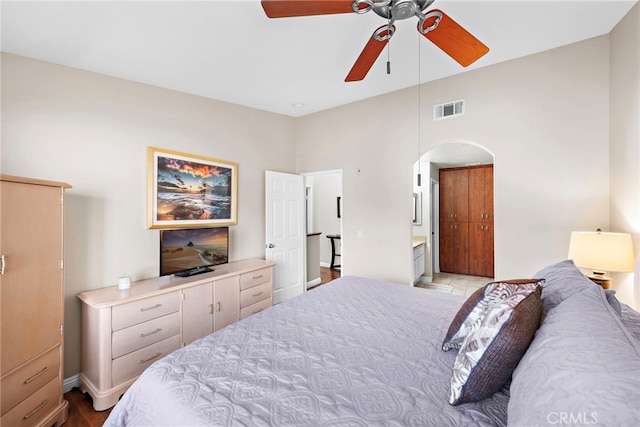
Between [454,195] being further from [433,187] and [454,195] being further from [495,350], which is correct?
[495,350]

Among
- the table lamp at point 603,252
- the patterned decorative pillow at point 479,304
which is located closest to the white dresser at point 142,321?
the patterned decorative pillow at point 479,304

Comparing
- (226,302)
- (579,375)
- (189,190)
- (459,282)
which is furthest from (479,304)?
(459,282)

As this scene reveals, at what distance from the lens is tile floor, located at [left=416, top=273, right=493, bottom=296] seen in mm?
4707

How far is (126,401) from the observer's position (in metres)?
1.22

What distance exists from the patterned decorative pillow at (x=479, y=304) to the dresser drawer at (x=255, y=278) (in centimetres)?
230

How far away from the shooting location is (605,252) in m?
1.92

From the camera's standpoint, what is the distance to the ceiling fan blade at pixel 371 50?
150 centimetres

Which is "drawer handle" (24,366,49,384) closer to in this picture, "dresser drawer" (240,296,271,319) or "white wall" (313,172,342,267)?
"dresser drawer" (240,296,271,319)

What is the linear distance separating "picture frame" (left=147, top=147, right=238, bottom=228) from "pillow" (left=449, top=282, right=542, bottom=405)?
116 inches

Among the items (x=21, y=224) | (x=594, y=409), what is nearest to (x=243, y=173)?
(x=21, y=224)

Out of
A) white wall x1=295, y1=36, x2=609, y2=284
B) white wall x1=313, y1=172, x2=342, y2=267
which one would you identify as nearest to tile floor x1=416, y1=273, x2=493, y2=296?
white wall x1=295, y1=36, x2=609, y2=284

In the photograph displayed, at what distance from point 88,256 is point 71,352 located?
824mm

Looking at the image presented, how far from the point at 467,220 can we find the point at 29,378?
20.5ft

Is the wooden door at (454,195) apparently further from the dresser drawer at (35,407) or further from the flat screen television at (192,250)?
the dresser drawer at (35,407)
